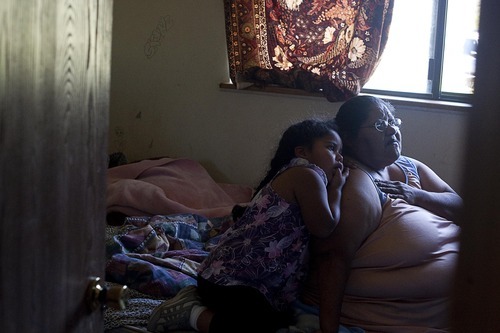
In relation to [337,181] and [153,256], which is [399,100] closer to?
[337,181]

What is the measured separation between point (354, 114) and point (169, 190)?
1.39m

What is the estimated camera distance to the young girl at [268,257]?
2195 millimetres

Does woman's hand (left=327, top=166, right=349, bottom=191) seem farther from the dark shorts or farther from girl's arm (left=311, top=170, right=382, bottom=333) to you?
the dark shorts

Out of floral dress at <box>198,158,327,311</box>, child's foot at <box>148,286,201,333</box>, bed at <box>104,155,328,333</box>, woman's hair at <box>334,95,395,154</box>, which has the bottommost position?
child's foot at <box>148,286,201,333</box>

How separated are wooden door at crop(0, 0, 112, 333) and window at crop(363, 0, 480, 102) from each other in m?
2.72

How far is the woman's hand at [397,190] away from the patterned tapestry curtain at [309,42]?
3.77 feet

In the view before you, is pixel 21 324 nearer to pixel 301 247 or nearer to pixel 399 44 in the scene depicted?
pixel 301 247

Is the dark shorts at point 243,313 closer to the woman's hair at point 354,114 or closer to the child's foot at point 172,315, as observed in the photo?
the child's foot at point 172,315

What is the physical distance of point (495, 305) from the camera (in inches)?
22.1

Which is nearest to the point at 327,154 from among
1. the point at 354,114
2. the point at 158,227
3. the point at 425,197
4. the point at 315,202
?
the point at 315,202

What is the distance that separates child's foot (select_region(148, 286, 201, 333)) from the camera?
2275mm

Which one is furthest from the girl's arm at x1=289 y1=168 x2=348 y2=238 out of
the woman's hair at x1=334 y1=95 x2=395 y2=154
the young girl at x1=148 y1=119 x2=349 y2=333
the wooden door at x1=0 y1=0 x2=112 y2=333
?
the wooden door at x1=0 y1=0 x2=112 y2=333

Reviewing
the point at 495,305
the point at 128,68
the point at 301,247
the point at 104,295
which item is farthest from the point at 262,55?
the point at 495,305

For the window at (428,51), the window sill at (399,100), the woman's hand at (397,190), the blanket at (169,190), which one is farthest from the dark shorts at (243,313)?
the window at (428,51)
